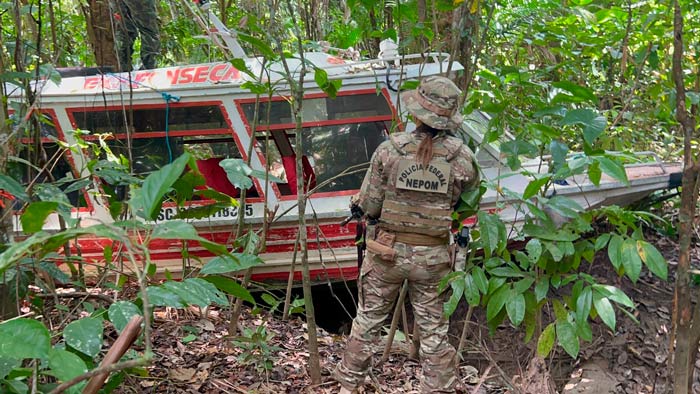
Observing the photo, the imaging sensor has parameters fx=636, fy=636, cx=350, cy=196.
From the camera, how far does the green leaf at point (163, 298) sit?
5.25 ft

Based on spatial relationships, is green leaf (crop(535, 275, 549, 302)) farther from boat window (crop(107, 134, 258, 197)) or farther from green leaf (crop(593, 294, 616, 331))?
boat window (crop(107, 134, 258, 197))

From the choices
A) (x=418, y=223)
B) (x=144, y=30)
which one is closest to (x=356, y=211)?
(x=418, y=223)

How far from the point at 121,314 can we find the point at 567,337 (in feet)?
5.54

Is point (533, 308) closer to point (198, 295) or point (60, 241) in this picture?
point (198, 295)

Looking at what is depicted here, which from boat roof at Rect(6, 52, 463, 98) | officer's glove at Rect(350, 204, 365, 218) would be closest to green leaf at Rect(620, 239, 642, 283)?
officer's glove at Rect(350, 204, 365, 218)

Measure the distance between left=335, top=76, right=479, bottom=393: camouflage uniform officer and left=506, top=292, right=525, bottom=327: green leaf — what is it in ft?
2.45

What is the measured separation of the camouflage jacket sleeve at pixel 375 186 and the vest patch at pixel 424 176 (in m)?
0.11

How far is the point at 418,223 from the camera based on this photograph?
3.27 metres

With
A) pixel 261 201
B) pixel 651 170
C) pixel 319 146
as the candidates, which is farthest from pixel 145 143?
pixel 651 170

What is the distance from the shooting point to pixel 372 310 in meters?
3.41

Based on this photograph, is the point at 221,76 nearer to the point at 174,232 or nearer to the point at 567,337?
the point at 567,337

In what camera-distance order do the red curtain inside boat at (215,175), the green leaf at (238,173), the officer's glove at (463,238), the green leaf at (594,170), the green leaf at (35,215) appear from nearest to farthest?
1. the green leaf at (35,215)
2. the green leaf at (594,170)
3. the green leaf at (238,173)
4. the officer's glove at (463,238)
5. the red curtain inside boat at (215,175)

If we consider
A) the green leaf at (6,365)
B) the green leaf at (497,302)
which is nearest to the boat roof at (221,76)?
the green leaf at (497,302)

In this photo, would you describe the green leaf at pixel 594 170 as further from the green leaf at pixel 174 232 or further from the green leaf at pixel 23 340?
the green leaf at pixel 23 340
